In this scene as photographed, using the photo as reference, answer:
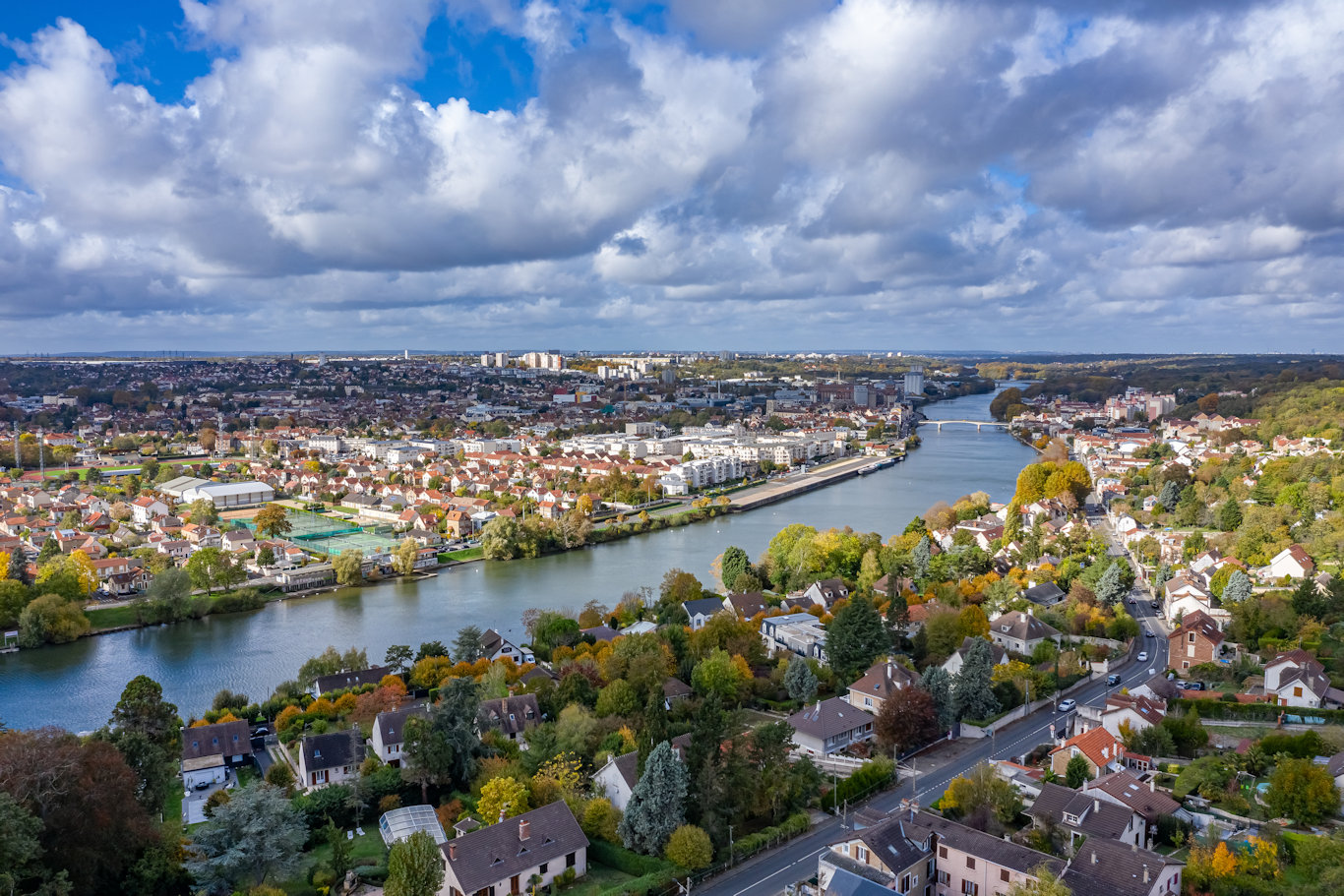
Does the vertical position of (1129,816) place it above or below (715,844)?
above

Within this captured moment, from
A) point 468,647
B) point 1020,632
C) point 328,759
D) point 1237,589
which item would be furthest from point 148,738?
point 1237,589

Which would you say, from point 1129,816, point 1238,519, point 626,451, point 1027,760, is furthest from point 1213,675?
point 626,451

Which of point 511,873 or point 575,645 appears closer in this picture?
point 511,873

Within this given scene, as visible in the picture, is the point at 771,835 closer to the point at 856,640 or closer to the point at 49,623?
the point at 856,640

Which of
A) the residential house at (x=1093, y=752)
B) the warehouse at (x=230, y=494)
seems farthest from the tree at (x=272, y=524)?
the residential house at (x=1093, y=752)

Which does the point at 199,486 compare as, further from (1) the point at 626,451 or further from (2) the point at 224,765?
(2) the point at 224,765

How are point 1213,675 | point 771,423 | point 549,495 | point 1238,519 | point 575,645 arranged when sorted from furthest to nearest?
point 771,423, point 549,495, point 1238,519, point 575,645, point 1213,675

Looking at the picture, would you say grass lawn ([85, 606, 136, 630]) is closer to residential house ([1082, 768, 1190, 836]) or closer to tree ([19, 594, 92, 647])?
tree ([19, 594, 92, 647])
